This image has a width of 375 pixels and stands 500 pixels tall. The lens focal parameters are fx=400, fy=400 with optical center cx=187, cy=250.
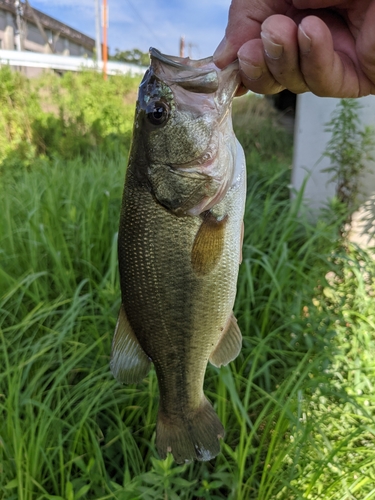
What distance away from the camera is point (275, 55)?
113 centimetres

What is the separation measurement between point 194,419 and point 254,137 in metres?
6.55

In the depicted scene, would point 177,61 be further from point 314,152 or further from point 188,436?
point 314,152

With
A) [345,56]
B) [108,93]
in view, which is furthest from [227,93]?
[108,93]

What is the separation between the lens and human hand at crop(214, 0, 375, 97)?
1098 millimetres

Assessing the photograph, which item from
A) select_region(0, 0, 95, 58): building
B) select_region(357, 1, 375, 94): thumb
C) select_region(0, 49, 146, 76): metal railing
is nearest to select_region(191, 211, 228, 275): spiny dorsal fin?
select_region(357, 1, 375, 94): thumb

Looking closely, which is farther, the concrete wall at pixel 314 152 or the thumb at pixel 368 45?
the concrete wall at pixel 314 152

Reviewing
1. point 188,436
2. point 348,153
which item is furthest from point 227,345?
point 348,153

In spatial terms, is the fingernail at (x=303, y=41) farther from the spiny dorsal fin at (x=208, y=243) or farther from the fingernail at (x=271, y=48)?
the spiny dorsal fin at (x=208, y=243)

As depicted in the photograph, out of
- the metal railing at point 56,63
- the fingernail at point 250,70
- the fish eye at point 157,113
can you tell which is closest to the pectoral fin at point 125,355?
the fish eye at point 157,113

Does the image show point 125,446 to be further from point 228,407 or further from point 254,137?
point 254,137

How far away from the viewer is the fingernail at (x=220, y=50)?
4.29 feet

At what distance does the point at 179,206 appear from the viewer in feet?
3.86

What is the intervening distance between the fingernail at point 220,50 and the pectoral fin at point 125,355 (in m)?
0.87

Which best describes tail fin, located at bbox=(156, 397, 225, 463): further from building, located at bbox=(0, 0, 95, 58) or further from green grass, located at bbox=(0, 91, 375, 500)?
building, located at bbox=(0, 0, 95, 58)
